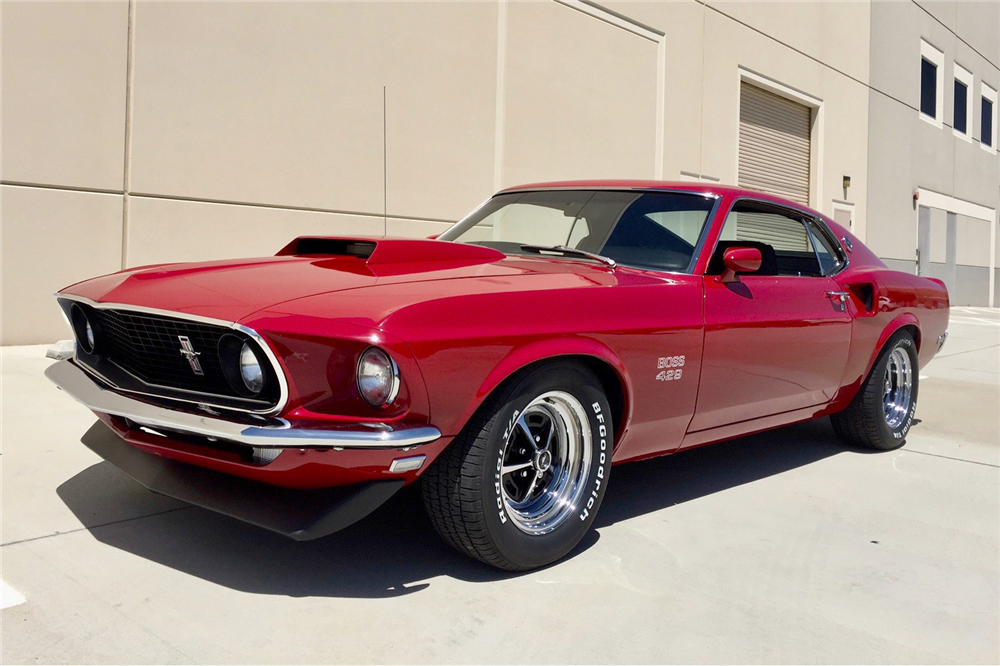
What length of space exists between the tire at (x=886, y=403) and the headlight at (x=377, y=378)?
10.5 ft

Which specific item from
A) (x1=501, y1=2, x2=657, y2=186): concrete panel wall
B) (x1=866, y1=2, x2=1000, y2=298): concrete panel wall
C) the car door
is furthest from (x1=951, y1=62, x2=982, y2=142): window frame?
the car door

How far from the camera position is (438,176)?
9.08m

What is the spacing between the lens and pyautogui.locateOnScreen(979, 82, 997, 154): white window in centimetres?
2392

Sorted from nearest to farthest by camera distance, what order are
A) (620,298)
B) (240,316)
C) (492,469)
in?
(240,316) → (492,469) → (620,298)

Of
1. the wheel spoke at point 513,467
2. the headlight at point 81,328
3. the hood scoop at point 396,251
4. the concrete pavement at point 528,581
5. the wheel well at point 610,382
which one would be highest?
the hood scoop at point 396,251

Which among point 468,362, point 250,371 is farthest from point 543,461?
point 250,371

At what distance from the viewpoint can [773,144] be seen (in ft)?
49.5

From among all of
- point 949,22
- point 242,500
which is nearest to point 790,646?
point 242,500

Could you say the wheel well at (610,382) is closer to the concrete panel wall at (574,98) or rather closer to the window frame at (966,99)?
the concrete panel wall at (574,98)

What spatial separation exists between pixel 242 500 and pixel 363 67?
6.54 m

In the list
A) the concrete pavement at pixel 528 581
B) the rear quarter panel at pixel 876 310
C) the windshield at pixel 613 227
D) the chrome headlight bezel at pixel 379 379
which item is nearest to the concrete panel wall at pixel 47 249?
the concrete pavement at pixel 528 581

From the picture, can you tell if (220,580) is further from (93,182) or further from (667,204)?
(93,182)

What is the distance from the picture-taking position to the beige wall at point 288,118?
6480 mm

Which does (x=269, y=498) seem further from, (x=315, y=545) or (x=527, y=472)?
(x=527, y=472)
